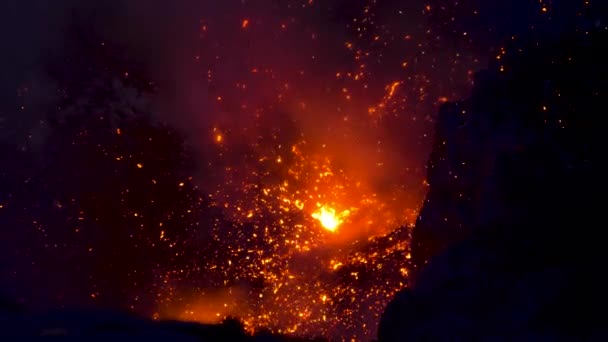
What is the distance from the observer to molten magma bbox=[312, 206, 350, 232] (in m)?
7.51

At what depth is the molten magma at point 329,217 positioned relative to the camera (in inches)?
296

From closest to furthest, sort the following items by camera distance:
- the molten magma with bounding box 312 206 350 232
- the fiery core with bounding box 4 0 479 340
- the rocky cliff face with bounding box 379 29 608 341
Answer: the rocky cliff face with bounding box 379 29 608 341
the fiery core with bounding box 4 0 479 340
the molten magma with bounding box 312 206 350 232

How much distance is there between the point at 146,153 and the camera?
738 centimetres

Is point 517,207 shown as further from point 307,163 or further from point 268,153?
point 268,153

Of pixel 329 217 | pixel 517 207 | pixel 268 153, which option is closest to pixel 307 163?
pixel 268 153

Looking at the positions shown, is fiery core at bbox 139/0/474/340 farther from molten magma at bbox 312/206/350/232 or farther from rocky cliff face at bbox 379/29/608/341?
rocky cliff face at bbox 379/29/608/341

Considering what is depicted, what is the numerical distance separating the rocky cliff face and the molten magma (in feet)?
6.49

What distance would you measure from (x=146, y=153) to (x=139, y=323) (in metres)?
4.67

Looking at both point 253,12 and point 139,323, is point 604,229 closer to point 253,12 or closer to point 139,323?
point 139,323

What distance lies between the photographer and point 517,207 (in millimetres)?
4355

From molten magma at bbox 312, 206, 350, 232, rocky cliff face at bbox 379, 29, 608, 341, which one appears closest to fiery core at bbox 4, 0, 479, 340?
molten magma at bbox 312, 206, 350, 232

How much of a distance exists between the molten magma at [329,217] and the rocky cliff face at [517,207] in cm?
198

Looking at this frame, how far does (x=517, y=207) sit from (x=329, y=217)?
11.6 ft

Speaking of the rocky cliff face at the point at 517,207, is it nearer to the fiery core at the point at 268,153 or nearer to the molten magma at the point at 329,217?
the fiery core at the point at 268,153
